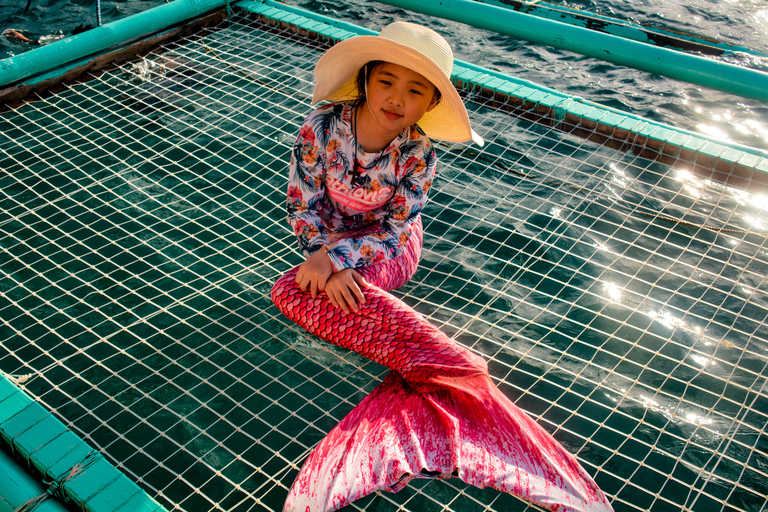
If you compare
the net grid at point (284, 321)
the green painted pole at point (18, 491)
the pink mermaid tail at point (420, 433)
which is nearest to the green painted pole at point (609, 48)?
the net grid at point (284, 321)

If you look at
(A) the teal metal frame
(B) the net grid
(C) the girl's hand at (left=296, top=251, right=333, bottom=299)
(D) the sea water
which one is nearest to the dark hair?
(C) the girl's hand at (left=296, top=251, right=333, bottom=299)

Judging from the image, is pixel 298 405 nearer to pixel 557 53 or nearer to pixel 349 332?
pixel 349 332

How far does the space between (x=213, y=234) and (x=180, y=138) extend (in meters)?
0.94

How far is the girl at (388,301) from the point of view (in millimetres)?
1676

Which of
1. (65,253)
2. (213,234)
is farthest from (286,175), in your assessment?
(65,253)

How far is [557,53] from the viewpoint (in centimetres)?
518

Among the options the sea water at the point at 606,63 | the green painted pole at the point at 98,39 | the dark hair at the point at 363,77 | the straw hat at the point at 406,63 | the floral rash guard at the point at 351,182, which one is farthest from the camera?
the sea water at the point at 606,63

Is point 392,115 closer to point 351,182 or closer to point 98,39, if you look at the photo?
point 351,182

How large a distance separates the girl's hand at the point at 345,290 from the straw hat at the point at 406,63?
59 centimetres

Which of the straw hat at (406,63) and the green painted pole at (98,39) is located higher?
the straw hat at (406,63)

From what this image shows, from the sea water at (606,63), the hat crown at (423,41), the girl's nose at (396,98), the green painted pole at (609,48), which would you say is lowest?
the sea water at (606,63)

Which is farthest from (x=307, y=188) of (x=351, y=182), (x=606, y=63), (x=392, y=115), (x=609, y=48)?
(x=606, y=63)

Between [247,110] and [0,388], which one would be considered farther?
[247,110]

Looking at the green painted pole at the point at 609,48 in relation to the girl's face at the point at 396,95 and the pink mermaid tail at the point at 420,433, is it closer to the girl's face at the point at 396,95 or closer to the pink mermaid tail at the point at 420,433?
the girl's face at the point at 396,95
